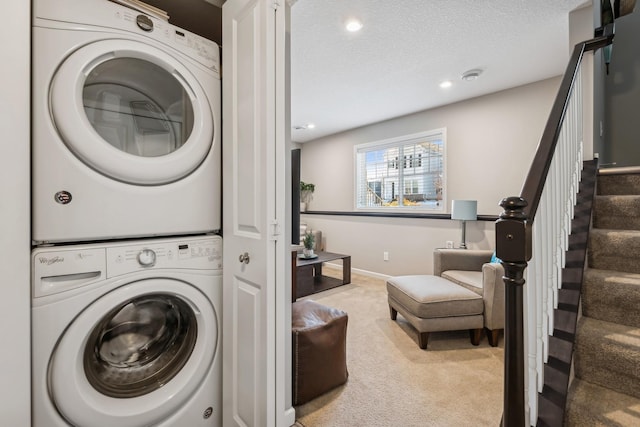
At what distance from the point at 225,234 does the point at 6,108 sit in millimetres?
809

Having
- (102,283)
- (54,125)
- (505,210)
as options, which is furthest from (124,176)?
(505,210)

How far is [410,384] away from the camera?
1.78 metres

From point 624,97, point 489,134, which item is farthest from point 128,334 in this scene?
point 624,97

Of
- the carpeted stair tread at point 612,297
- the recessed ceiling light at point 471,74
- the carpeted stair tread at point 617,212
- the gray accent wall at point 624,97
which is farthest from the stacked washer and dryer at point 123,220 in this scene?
the gray accent wall at point 624,97

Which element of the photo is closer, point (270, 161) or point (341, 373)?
point (270, 161)

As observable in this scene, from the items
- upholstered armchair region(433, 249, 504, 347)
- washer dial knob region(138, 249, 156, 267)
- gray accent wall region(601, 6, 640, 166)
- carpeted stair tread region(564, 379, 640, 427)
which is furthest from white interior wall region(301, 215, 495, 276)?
washer dial knob region(138, 249, 156, 267)

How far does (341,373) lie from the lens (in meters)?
1.76

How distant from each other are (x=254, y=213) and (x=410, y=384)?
1.47m

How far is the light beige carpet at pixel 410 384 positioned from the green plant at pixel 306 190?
320 cm

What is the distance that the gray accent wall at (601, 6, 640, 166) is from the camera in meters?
2.42

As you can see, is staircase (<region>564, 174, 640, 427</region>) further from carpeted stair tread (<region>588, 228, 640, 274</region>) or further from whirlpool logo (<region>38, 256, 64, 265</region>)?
whirlpool logo (<region>38, 256, 64, 265</region>)

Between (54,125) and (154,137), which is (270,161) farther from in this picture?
(54,125)

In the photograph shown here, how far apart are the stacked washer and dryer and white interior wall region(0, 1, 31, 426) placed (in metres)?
0.05

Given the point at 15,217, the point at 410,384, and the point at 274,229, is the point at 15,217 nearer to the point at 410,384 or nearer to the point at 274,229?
the point at 274,229
